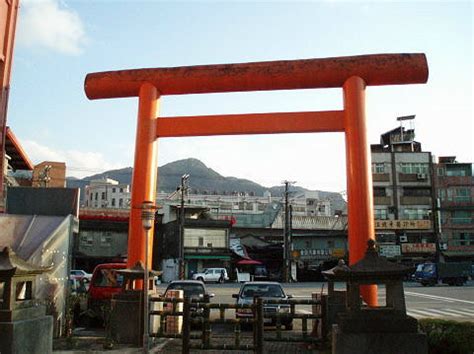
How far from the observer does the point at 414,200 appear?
4928cm

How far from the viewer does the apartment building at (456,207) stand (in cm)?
4816

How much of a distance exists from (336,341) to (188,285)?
8651 mm

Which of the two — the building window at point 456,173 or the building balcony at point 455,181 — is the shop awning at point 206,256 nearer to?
the building balcony at point 455,181

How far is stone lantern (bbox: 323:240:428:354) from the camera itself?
7.52m

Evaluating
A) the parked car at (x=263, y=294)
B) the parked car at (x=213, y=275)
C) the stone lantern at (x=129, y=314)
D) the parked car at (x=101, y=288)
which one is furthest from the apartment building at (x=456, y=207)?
the stone lantern at (x=129, y=314)

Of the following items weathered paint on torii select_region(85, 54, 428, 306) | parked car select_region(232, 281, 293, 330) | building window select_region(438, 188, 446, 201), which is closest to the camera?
weathered paint on torii select_region(85, 54, 428, 306)

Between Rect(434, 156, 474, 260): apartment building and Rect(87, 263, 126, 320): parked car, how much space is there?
42095 millimetres

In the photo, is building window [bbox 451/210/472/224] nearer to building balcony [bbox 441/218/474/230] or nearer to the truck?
building balcony [bbox 441/218/474/230]

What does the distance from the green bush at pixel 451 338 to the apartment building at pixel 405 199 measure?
39460 millimetres

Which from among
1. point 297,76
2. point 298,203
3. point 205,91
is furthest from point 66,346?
point 298,203

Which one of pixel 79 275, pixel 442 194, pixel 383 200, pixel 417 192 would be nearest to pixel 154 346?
pixel 79 275

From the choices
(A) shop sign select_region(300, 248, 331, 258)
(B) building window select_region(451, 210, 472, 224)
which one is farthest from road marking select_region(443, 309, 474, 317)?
(B) building window select_region(451, 210, 472, 224)

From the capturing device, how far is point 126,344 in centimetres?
1016

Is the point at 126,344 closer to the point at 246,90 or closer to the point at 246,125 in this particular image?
the point at 246,125
